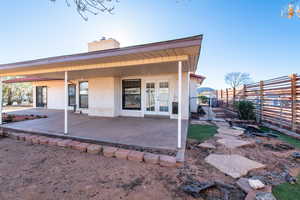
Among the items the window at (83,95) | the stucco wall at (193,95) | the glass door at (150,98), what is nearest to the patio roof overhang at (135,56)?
the glass door at (150,98)

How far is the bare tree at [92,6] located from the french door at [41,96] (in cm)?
1194

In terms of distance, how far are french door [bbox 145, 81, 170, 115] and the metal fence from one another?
450 cm

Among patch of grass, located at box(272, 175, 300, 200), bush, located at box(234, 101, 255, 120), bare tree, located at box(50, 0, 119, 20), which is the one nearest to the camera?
patch of grass, located at box(272, 175, 300, 200)

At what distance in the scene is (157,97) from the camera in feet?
23.6

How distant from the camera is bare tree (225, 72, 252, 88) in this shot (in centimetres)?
2447

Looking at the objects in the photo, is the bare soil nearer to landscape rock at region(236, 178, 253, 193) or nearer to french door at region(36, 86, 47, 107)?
landscape rock at region(236, 178, 253, 193)

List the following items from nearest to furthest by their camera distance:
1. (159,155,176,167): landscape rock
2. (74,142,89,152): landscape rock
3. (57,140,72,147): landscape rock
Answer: (159,155,176,167): landscape rock, (74,142,89,152): landscape rock, (57,140,72,147): landscape rock

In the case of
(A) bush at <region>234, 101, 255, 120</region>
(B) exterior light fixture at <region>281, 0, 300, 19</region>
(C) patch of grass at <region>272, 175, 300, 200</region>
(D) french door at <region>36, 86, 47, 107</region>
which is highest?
(B) exterior light fixture at <region>281, 0, 300, 19</region>

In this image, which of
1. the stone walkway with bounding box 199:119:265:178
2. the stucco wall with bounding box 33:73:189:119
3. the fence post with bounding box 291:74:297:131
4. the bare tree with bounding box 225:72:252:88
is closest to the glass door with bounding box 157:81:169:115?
the stucco wall with bounding box 33:73:189:119

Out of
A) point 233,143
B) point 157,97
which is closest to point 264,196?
point 233,143

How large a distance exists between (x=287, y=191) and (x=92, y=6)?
4.22m

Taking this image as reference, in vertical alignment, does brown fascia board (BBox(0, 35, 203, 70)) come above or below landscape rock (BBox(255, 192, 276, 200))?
above

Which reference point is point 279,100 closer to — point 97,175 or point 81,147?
point 97,175

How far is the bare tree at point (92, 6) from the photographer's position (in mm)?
2234
